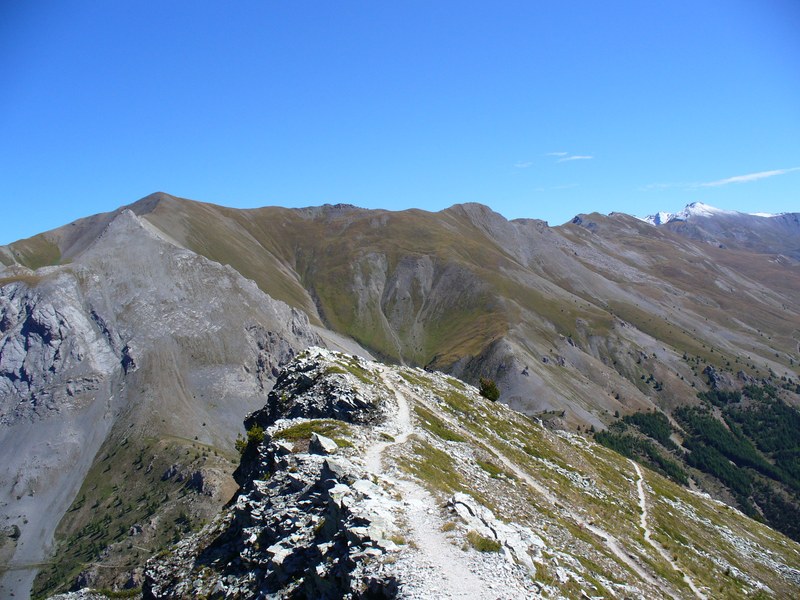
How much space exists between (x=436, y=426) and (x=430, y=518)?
90.7 ft

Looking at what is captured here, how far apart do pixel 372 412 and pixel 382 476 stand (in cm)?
1845

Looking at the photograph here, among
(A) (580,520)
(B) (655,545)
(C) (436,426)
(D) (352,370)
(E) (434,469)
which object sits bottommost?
(B) (655,545)

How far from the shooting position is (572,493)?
55719mm

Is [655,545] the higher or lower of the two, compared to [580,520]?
lower

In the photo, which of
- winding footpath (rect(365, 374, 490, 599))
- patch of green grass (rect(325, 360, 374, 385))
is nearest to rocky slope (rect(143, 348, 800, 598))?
winding footpath (rect(365, 374, 490, 599))

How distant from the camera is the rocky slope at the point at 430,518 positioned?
2547 cm

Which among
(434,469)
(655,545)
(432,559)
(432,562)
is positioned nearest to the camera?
(432,562)

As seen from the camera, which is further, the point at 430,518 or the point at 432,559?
the point at 430,518

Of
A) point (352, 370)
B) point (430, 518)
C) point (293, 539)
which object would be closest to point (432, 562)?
point (430, 518)

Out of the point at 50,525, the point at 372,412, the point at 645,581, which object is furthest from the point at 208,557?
the point at 50,525

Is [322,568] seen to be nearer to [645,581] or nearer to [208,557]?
[208,557]

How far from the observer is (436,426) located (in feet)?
188

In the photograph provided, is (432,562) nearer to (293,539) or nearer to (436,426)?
(293,539)

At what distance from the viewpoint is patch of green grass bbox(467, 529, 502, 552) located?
26.2 m
